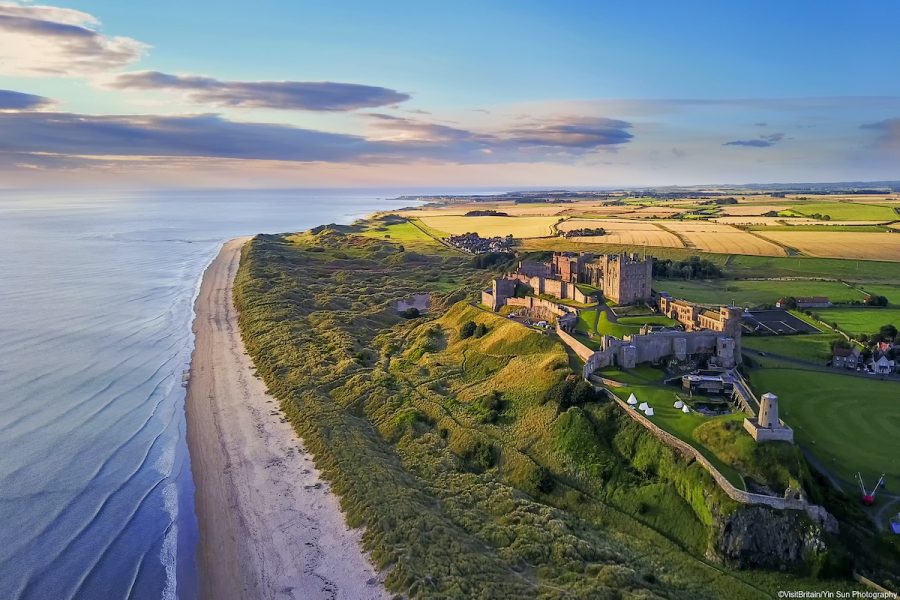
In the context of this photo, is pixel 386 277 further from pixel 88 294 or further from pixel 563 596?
pixel 563 596

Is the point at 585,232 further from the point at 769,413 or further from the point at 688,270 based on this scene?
the point at 769,413

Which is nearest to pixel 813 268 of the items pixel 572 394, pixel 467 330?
pixel 467 330

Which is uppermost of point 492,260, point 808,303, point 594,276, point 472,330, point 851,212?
point 851,212

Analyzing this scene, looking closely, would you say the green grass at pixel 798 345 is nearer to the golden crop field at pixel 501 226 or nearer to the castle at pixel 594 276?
the castle at pixel 594 276

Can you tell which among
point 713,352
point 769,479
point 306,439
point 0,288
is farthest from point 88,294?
point 769,479

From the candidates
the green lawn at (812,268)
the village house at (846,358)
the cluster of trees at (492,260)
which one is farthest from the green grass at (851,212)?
the village house at (846,358)

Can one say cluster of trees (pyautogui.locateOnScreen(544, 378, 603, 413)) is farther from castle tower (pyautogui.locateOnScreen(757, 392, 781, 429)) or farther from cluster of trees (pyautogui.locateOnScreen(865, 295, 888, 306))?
cluster of trees (pyautogui.locateOnScreen(865, 295, 888, 306))

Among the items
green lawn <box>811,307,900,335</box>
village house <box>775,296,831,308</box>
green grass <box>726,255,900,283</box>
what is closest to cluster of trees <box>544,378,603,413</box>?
green lawn <box>811,307,900,335</box>
